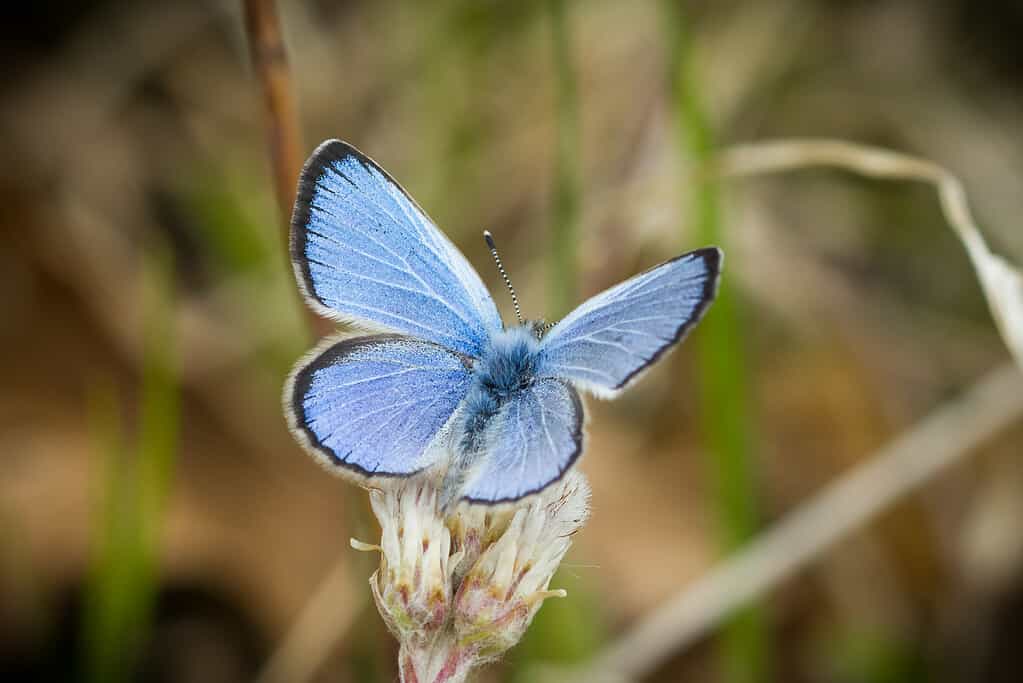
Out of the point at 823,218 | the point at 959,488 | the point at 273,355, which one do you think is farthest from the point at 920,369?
the point at 273,355

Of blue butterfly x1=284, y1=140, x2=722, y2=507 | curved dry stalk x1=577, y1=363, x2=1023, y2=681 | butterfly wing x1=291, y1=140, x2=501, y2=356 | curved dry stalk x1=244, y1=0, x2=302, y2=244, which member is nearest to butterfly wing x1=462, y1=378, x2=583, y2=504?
blue butterfly x1=284, y1=140, x2=722, y2=507

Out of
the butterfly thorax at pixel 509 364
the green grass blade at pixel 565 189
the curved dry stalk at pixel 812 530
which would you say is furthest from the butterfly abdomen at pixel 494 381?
the curved dry stalk at pixel 812 530

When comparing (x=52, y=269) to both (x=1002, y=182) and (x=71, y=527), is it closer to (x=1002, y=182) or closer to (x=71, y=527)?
(x=71, y=527)

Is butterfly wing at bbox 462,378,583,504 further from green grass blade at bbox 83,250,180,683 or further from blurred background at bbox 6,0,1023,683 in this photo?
green grass blade at bbox 83,250,180,683

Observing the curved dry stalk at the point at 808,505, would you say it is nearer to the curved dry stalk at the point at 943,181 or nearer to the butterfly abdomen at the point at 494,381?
the curved dry stalk at the point at 943,181

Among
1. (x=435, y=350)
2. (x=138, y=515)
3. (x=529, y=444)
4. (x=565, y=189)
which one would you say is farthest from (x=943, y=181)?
(x=138, y=515)
